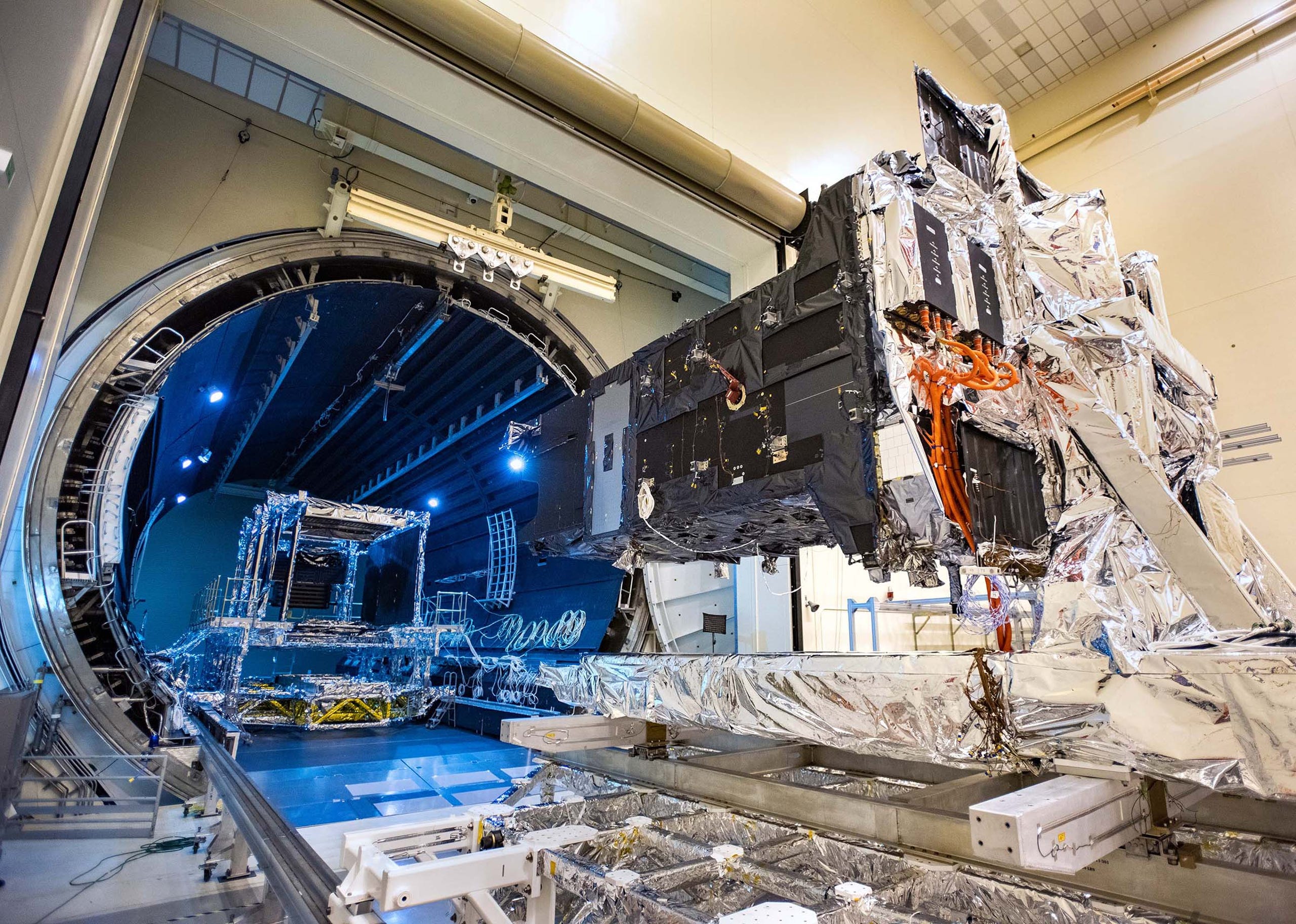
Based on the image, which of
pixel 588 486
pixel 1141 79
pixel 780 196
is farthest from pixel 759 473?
pixel 1141 79

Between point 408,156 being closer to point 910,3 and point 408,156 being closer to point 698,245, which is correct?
point 698,245

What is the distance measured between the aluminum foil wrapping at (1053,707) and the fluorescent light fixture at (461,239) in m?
2.67

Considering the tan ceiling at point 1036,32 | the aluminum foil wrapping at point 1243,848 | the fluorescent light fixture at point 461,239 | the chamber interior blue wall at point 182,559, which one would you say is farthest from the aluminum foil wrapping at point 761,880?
the chamber interior blue wall at point 182,559

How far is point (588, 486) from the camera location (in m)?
3.59

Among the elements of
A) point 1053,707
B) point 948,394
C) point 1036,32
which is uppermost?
point 1036,32

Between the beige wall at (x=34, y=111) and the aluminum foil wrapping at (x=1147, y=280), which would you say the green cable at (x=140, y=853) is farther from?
the aluminum foil wrapping at (x=1147, y=280)

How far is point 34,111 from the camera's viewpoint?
5.16 ft

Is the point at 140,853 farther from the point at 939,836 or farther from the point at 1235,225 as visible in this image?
the point at 1235,225

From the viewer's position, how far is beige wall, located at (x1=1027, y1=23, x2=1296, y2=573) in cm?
420

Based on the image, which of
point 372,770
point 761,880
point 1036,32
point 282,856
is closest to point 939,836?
point 761,880

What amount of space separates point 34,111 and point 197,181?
2797 millimetres

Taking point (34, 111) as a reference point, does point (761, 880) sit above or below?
below

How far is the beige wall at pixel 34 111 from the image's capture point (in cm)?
134

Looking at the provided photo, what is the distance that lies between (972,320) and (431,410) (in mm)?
6358
